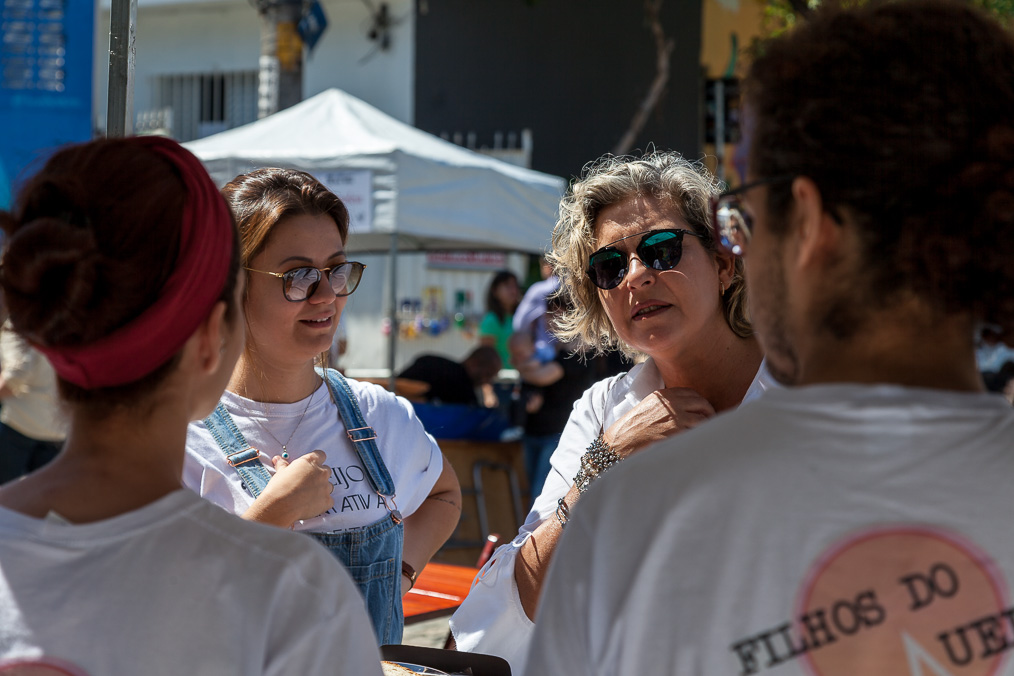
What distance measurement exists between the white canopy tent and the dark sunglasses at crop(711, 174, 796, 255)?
432cm

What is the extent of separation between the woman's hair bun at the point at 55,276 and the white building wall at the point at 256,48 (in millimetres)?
10315

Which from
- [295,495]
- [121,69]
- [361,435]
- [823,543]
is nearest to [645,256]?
[361,435]

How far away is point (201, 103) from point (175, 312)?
37.9 ft

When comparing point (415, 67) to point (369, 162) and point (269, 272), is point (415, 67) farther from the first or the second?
point (269, 272)

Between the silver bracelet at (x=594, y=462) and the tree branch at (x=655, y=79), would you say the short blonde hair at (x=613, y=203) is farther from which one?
the tree branch at (x=655, y=79)

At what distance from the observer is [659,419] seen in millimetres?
1786

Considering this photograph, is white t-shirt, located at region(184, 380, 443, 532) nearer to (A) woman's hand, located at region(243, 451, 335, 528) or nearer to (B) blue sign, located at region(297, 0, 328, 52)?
(A) woman's hand, located at region(243, 451, 335, 528)

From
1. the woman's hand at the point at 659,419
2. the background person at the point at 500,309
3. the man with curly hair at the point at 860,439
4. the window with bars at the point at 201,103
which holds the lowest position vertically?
the background person at the point at 500,309

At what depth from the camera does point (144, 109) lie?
11852 mm

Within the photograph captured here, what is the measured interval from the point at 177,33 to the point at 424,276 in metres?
4.61

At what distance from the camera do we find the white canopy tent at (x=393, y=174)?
559cm

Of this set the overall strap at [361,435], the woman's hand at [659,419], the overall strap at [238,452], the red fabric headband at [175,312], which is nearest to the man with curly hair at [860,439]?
the red fabric headband at [175,312]

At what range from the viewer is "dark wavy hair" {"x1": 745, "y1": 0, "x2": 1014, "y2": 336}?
3.00ft

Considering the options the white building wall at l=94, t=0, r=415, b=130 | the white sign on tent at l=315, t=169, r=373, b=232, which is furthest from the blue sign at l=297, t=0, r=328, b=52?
the white sign on tent at l=315, t=169, r=373, b=232
